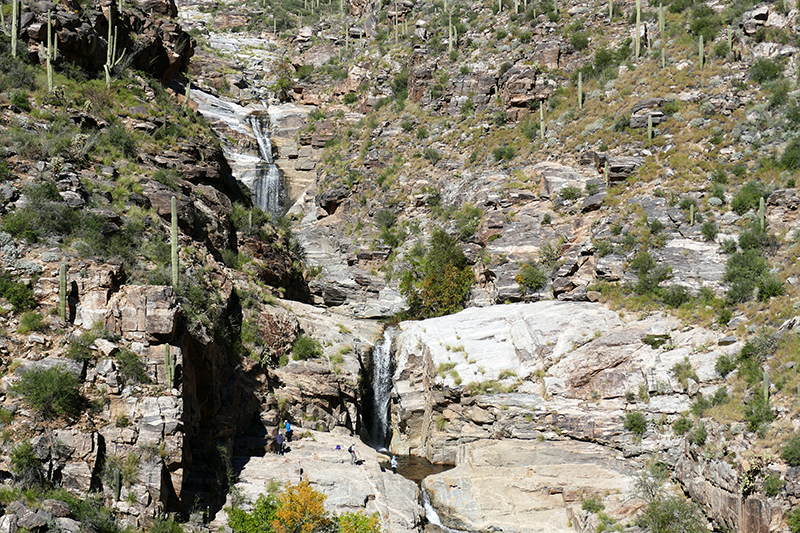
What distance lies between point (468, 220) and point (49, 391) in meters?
29.4

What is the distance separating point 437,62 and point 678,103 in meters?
24.0

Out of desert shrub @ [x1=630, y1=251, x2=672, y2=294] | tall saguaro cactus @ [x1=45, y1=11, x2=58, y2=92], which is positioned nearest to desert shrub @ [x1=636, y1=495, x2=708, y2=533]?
desert shrub @ [x1=630, y1=251, x2=672, y2=294]

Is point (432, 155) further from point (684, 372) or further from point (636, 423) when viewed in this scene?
point (636, 423)

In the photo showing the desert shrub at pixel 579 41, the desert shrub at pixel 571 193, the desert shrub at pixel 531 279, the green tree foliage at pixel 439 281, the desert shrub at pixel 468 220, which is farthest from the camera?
the desert shrub at pixel 579 41

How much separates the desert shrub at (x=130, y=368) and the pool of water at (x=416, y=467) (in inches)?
510

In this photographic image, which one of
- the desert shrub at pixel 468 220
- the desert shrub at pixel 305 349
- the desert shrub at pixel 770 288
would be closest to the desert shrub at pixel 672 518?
the desert shrub at pixel 770 288

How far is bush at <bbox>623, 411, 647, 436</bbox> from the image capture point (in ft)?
82.5

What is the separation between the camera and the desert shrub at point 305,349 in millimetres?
32062

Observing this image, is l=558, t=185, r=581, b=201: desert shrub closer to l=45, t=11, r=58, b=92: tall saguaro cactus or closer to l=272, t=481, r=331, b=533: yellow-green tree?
l=272, t=481, r=331, b=533: yellow-green tree

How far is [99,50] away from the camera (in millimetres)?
38125

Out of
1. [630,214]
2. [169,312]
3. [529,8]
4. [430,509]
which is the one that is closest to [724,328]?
[630,214]

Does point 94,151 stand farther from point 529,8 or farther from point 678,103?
point 529,8

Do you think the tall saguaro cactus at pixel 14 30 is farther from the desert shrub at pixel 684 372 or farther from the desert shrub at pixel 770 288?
the desert shrub at pixel 770 288

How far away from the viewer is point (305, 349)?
32.3 meters
